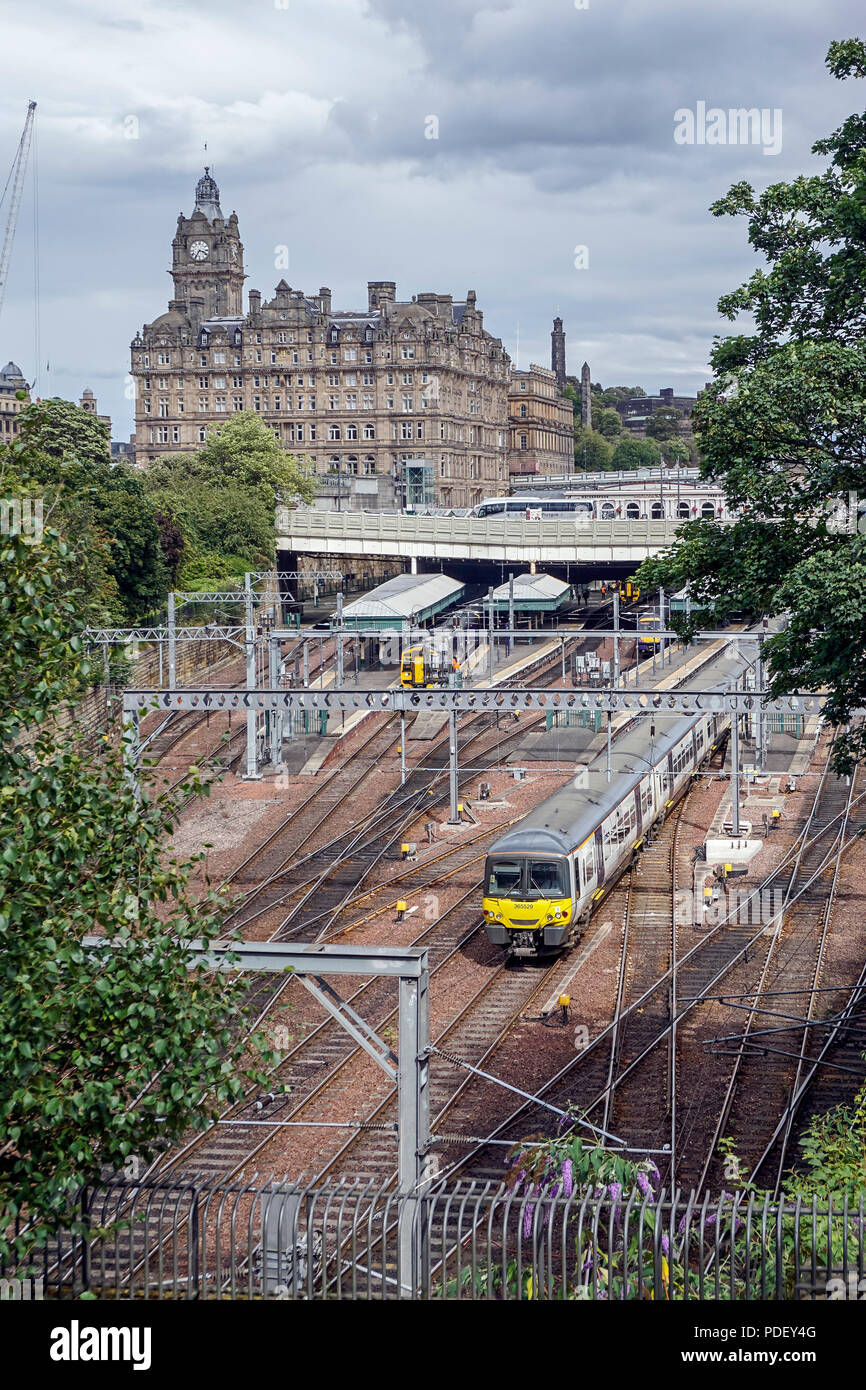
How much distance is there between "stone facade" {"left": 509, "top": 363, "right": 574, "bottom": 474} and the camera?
163125mm

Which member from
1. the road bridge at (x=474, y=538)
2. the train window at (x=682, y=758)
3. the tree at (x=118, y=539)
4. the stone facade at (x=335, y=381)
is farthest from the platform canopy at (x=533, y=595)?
the stone facade at (x=335, y=381)

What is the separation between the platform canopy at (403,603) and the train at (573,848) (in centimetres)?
2040

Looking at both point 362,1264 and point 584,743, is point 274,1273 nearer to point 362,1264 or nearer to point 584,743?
point 362,1264

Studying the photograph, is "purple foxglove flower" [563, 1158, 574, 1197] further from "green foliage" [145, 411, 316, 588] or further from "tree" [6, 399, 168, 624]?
"green foliage" [145, 411, 316, 588]

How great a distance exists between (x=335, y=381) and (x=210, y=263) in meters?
40.6

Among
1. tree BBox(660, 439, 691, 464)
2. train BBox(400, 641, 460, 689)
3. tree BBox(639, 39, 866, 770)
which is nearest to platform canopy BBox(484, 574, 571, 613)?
train BBox(400, 641, 460, 689)

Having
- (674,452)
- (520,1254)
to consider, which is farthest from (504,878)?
(674,452)

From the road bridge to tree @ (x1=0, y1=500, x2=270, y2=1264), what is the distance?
5957 centimetres

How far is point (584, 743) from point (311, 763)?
904cm

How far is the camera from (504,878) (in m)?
25.7

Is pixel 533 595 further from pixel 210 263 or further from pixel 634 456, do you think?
pixel 634 456

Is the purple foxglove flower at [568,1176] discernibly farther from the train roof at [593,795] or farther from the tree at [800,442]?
the train roof at [593,795]

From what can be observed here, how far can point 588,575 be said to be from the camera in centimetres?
8119

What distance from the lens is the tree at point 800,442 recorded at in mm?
15273
